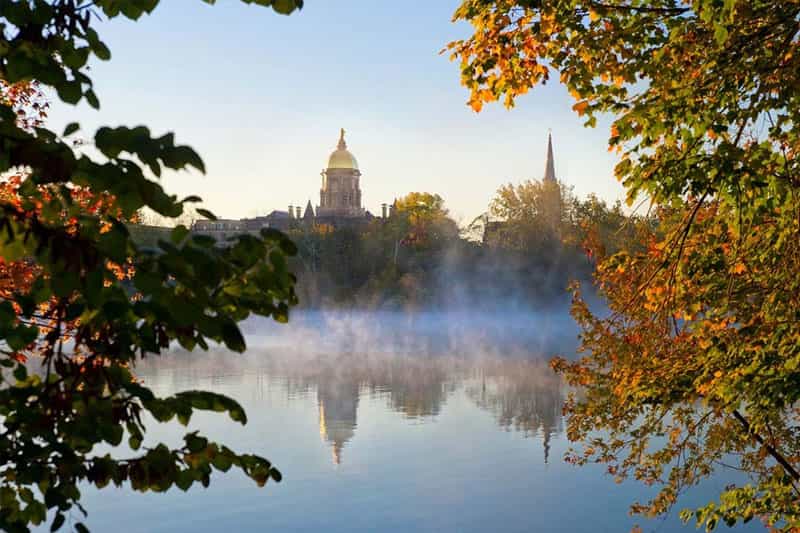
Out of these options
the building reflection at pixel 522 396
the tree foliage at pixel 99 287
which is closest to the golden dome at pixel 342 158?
the building reflection at pixel 522 396

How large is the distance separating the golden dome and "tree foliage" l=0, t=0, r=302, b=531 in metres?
138

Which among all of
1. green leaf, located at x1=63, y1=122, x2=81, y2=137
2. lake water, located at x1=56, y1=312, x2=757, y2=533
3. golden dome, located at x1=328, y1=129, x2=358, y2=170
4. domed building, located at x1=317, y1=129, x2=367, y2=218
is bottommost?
lake water, located at x1=56, y1=312, x2=757, y2=533

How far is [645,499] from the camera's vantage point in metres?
19.5

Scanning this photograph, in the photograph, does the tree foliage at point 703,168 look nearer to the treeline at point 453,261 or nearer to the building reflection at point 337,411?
the building reflection at point 337,411

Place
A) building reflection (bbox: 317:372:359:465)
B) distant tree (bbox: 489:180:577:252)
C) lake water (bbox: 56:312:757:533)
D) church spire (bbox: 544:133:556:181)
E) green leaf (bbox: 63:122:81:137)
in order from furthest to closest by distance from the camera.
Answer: church spire (bbox: 544:133:556:181), distant tree (bbox: 489:180:577:252), building reflection (bbox: 317:372:359:465), lake water (bbox: 56:312:757:533), green leaf (bbox: 63:122:81:137)

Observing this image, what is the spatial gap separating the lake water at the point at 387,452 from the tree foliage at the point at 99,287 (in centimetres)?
1567

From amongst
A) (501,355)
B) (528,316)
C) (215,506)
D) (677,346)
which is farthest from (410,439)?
(528,316)

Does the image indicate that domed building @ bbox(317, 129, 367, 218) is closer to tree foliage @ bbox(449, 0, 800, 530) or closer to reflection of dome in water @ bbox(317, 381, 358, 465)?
reflection of dome in water @ bbox(317, 381, 358, 465)

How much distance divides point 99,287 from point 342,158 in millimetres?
139530

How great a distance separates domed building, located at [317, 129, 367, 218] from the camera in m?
138

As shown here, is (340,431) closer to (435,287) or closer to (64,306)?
(64,306)

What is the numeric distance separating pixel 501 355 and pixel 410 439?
77.1 feet

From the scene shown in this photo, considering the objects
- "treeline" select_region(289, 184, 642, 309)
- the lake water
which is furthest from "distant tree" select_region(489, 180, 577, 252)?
the lake water

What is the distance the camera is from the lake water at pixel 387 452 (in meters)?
18.6
